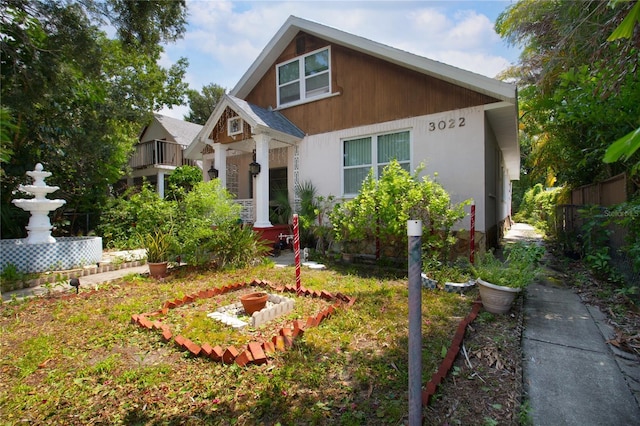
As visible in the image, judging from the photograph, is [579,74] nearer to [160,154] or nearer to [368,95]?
[368,95]

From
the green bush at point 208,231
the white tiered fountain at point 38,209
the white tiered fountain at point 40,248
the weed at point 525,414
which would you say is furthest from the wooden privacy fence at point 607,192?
the white tiered fountain at point 38,209

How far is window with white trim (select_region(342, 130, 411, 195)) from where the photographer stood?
25.5 feet

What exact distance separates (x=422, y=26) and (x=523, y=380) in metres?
6.86

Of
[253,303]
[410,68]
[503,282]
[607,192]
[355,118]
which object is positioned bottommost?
[253,303]

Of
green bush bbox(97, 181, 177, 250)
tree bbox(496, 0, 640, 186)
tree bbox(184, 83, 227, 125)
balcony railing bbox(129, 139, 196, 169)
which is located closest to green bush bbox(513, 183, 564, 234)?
tree bbox(496, 0, 640, 186)

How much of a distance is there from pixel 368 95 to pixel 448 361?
709 cm

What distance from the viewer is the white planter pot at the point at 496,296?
374cm

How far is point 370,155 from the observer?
819cm

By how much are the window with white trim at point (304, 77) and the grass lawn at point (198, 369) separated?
695cm

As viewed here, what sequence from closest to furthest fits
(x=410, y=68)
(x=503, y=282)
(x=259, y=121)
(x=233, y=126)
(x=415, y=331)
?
(x=415, y=331), (x=503, y=282), (x=410, y=68), (x=259, y=121), (x=233, y=126)

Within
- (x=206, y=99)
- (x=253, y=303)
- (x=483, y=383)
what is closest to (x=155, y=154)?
(x=253, y=303)

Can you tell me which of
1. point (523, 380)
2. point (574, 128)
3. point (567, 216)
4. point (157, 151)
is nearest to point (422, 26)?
point (574, 128)

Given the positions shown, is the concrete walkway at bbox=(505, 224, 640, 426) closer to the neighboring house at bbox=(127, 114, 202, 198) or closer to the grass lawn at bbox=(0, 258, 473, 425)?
the grass lawn at bbox=(0, 258, 473, 425)

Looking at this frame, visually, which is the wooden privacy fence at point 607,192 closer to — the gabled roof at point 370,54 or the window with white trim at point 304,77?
the gabled roof at point 370,54
